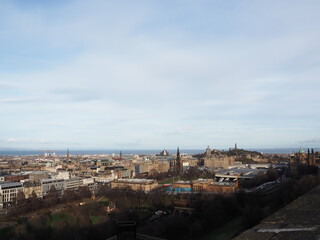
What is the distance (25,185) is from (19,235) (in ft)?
93.0

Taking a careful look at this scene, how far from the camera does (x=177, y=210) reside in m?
34.3

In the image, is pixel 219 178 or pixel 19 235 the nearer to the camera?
pixel 19 235

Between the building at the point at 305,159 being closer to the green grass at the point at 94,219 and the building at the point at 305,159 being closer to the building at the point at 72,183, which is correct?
the building at the point at 72,183

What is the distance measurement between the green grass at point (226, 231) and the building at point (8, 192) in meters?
31.9

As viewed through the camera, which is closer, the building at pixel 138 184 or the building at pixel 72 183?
the building at pixel 138 184

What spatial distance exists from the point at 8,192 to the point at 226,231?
36175mm

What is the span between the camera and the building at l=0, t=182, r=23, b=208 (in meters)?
43.8

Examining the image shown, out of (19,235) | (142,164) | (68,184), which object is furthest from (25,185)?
(142,164)

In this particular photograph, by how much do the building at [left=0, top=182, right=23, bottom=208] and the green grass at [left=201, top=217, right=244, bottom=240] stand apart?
3187cm

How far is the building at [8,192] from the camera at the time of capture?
43.8m

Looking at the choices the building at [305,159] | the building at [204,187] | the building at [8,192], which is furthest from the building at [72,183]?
the building at [305,159]

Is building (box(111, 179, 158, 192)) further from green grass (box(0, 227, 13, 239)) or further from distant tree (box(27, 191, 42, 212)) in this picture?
green grass (box(0, 227, 13, 239))

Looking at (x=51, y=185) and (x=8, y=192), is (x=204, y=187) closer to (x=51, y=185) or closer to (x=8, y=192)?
(x=51, y=185)

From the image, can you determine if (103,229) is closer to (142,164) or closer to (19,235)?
(19,235)
